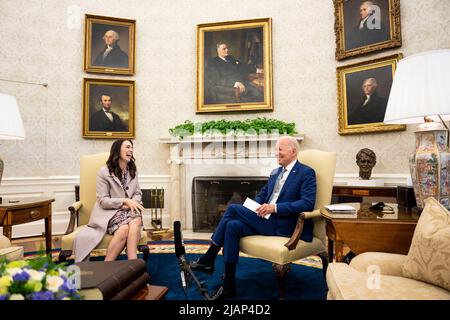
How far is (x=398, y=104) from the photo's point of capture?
228 cm

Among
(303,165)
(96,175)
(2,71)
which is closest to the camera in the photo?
(303,165)

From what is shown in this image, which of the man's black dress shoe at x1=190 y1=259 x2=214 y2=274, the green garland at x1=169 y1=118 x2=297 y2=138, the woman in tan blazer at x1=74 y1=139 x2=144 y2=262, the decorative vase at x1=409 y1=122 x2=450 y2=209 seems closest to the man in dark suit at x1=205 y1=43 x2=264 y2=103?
the green garland at x1=169 y1=118 x2=297 y2=138

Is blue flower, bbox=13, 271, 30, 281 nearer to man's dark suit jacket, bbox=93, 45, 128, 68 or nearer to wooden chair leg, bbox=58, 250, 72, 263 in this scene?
wooden chair leg, bbox=58, 250, 72, 263

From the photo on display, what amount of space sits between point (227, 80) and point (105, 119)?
7.81 feet

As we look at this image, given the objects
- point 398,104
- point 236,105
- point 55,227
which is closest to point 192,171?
point 236,105

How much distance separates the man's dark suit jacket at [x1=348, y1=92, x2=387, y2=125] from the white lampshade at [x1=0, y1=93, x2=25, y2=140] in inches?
179

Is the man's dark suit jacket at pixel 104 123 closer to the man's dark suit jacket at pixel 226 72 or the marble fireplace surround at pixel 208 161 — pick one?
the marble fireplace surround at pixel 208 161

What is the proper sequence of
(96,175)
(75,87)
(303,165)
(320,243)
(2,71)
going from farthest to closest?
(75,87) < (2,71) < (96,175) < (303,165) < (320,243)

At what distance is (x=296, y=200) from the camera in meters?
3.00

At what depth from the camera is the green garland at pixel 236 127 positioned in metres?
5.27

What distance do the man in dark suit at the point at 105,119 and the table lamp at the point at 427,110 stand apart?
4.77 m

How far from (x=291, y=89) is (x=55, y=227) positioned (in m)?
4.84

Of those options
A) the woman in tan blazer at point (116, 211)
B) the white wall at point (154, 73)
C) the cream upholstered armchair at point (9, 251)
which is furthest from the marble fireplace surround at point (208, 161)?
the cream upholstered armchair at point (9, 251)

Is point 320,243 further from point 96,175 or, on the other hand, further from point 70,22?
point 70,22
